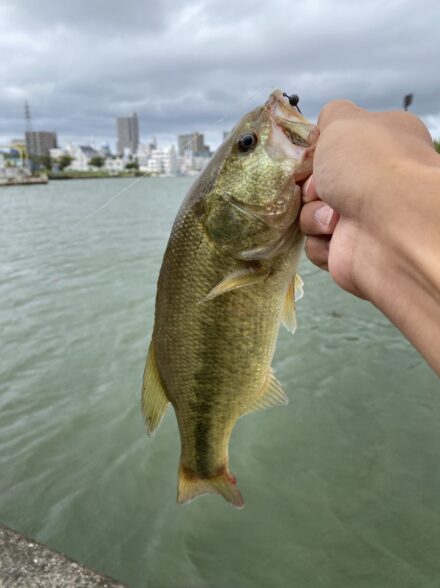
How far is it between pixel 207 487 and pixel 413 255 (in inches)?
73.8

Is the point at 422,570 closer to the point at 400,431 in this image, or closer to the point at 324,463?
the point at 324,463

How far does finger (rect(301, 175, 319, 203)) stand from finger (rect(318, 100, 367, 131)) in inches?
9.2

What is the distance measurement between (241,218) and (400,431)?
403cm

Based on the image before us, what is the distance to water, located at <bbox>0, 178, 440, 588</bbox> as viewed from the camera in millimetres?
3736

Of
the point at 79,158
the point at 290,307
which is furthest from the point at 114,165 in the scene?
the point at 290,307

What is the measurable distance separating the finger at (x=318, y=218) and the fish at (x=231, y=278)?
8 centimetres

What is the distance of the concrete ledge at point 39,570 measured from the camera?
8.32 feet

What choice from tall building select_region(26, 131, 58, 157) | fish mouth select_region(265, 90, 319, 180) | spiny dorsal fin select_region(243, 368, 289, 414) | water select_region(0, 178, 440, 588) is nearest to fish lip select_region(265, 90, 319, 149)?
fish mouth select_region(265, 90, 319, 180)

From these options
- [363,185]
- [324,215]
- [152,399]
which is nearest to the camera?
[363,185]

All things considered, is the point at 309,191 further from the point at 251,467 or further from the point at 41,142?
the point at 41,142

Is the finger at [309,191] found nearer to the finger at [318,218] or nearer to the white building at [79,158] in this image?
the finger at [318,218]

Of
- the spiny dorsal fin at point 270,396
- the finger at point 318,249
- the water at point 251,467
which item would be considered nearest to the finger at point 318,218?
the finger at point 318,249

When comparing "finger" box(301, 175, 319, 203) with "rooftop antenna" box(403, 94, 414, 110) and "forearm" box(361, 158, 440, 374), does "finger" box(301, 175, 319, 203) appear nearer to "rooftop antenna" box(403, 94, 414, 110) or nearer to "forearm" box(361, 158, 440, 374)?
"forearm" box(361, 158, 440, 374)

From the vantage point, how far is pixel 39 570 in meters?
2.62
